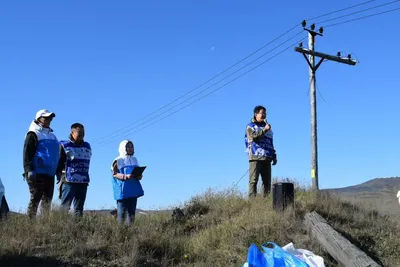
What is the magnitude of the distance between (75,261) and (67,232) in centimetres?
72

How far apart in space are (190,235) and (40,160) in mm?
2669

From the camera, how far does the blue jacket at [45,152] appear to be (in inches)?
302

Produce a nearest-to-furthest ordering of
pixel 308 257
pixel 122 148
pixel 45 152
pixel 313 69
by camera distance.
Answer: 1. pixel 308 257
2. pixel 45 152
3. pixel 122 148
4. pixel 313 69

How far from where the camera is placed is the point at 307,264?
20.0 feet

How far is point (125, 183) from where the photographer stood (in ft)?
28.6

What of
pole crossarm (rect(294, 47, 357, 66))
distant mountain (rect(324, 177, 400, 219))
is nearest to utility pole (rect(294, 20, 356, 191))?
pole crossarm (rect(294, 47, 357, 66))

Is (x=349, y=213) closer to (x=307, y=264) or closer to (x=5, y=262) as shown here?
(x=307, y=264)

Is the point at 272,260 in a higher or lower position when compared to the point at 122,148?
lower

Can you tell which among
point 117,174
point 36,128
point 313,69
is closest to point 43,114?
point 36,128

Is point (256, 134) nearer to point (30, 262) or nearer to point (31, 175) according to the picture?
point (31, 175)

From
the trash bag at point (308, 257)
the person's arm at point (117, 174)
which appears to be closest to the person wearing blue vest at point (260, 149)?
the person's arm at point (117, 174)

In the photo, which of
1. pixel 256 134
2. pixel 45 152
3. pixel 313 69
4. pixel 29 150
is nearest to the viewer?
pixel 29 150

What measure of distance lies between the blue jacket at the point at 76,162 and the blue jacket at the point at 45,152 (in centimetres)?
40

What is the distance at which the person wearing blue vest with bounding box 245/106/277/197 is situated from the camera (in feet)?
32.4
